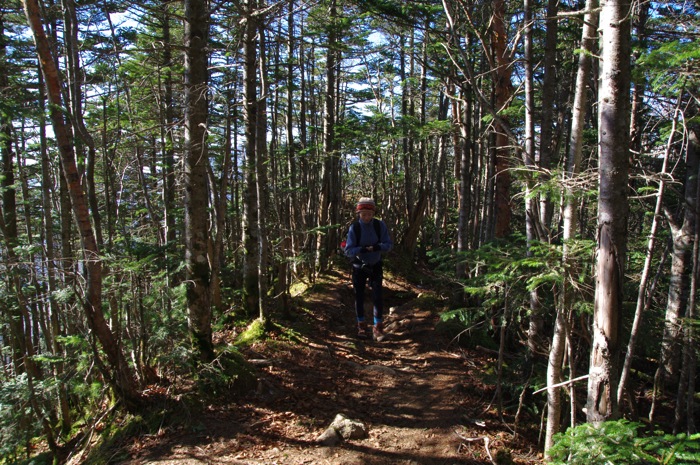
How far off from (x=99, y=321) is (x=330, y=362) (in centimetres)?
301

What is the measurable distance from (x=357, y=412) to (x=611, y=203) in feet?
11.1

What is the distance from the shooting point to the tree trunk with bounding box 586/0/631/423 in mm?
2520

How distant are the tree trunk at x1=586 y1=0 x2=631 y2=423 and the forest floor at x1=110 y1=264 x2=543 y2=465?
1686mm

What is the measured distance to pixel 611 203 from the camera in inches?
101

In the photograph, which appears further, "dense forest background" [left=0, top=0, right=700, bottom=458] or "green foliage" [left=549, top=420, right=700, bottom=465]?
"dense forest background" [left=0, top=0, right=700, bottom=458]

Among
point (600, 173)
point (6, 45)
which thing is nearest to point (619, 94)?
point (600, 173)

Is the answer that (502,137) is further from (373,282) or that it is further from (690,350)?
(690,350)

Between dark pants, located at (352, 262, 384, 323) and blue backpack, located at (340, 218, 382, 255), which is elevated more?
blue backpack, located at (340, 218, 382, 255)

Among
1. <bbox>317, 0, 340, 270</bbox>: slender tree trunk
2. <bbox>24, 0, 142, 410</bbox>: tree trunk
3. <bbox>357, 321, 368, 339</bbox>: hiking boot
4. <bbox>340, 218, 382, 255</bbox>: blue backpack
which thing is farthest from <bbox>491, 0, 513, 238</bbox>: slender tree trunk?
<bbox>24, 0, 142, 410</bbox>: tree trunk

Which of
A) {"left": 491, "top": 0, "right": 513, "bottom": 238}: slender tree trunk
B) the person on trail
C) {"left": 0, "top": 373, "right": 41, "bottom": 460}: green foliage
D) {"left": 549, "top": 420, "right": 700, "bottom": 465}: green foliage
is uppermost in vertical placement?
{"left": 491, "top": 0, "right": 513, "bottom": 238}: slender tree trunk

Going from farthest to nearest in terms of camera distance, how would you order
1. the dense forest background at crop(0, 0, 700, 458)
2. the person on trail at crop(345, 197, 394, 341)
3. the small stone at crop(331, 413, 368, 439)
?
the person on trail at crop(345, 197, 394, 341), the small stone at crop(331, 413, 368, 439), the dense forest background at crop(0, 0, 700, 458)

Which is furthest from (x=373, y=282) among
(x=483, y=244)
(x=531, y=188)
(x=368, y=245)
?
(x=531, y=188)

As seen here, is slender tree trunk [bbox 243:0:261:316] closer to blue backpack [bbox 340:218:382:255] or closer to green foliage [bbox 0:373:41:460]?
blue backpack [bbox 340:218:382:255]

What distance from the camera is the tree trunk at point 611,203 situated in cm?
252
